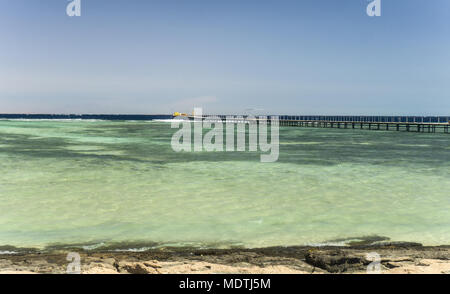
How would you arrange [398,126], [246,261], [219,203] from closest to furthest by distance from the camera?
[246,261] < [219,203] < [398,126]

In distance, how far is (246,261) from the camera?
4.94 meters

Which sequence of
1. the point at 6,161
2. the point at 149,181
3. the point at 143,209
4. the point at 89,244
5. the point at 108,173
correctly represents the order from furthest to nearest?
the point at 6,161
the point at 108,173
the point at 149,181
the point at 143,209
the point at 89,244

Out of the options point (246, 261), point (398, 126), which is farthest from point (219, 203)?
point (398, 126)

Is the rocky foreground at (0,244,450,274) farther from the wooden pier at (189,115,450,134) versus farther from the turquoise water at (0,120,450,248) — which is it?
the wooden pier at (189,115,450,134)

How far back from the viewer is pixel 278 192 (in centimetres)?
1020

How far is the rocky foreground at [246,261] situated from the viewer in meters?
4.56

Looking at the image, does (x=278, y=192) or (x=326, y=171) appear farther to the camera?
(x=326, y=171)

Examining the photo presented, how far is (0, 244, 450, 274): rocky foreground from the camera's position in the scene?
15.0 ft

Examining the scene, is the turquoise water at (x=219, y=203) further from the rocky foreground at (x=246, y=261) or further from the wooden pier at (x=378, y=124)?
the wooden pier at (x=378, y=124)

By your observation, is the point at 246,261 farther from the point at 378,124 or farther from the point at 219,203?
the point at 378,124

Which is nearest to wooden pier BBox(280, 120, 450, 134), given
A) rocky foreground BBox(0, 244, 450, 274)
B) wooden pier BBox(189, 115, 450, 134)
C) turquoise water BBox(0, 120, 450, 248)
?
wooden pier BBox(189, 115, 450, 134)
